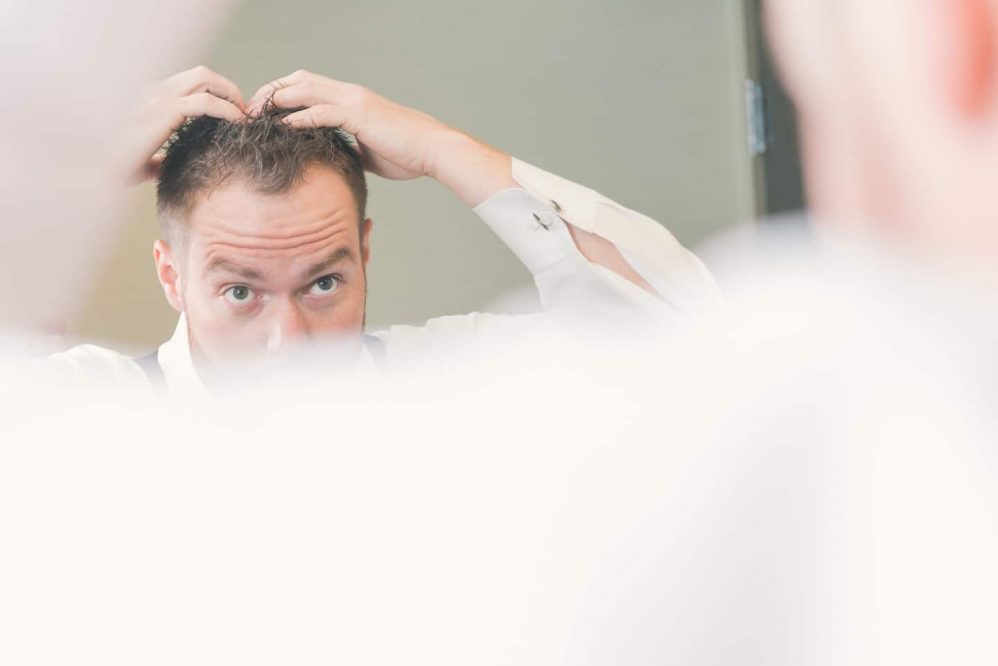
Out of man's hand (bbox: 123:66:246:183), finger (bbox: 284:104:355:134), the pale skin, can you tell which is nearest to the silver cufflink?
the pale skin

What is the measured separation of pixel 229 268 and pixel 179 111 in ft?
0.54

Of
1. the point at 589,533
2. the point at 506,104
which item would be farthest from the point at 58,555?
the point at 506,104

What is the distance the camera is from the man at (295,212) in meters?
0.98

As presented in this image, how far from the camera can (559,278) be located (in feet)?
3.41

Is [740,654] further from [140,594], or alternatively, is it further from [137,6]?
[137,6]

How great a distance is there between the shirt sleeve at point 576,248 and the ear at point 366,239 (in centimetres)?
11

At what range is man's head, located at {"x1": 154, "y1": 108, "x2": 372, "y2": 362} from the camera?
974 millimetres

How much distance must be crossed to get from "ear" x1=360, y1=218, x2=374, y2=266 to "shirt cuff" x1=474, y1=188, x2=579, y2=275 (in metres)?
0.11

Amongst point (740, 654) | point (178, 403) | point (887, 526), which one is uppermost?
point (178, 403)

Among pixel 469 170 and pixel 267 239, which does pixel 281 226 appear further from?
pixel 469 170

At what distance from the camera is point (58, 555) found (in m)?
1.01

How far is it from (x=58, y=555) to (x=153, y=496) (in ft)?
0.38

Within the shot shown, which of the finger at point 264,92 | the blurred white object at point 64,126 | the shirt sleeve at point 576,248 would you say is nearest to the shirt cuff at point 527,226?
the shirt sleeve at point 576,248

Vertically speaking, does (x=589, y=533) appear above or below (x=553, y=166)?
below
